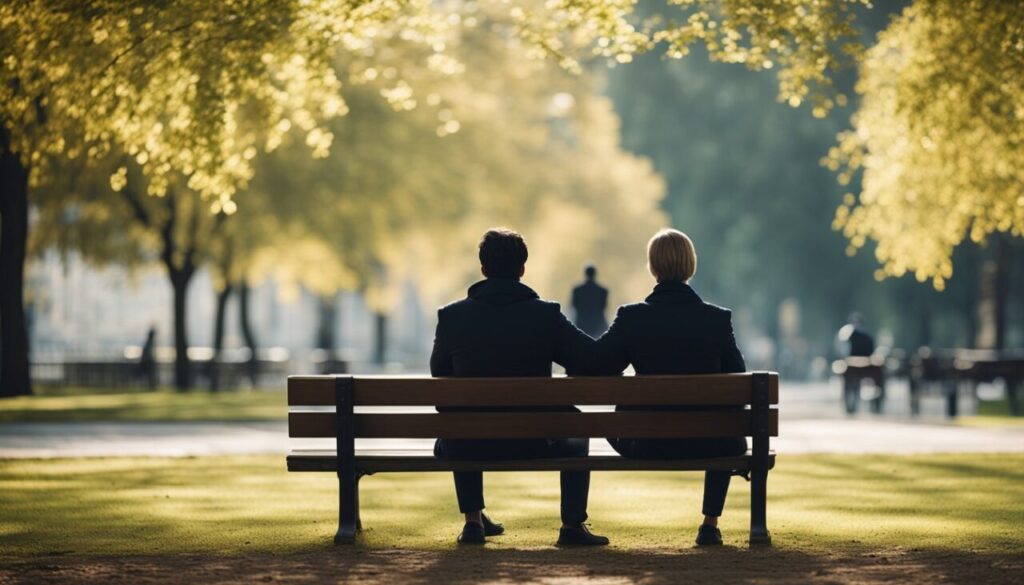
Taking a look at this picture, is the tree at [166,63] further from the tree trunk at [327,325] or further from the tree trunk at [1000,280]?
the tree trunk at [327,325]

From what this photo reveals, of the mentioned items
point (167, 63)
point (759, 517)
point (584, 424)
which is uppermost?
point (167, 63)

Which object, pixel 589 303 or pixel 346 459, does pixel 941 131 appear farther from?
pixel 346 459

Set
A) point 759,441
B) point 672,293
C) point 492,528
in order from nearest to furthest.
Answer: point 759,441
point 672,293
point 492,528

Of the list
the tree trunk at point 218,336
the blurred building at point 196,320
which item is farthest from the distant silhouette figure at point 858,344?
the blurred building at point 196,320

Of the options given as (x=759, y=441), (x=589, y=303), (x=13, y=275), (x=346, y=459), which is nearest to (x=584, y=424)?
(x=759, y=441)

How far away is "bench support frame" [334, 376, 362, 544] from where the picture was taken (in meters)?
8.45

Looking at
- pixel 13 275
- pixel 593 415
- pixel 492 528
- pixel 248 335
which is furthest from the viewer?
pixel 248 335

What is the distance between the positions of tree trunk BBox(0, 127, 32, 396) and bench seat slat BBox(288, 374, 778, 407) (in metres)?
19.7

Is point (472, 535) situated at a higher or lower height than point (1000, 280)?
lower

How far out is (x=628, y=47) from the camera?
13820 millimetres

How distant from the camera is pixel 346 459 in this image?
8531mm

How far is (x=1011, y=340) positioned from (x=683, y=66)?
1734 centimetres

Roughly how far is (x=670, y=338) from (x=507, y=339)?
861mm

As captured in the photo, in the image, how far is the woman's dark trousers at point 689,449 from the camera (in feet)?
27.2
